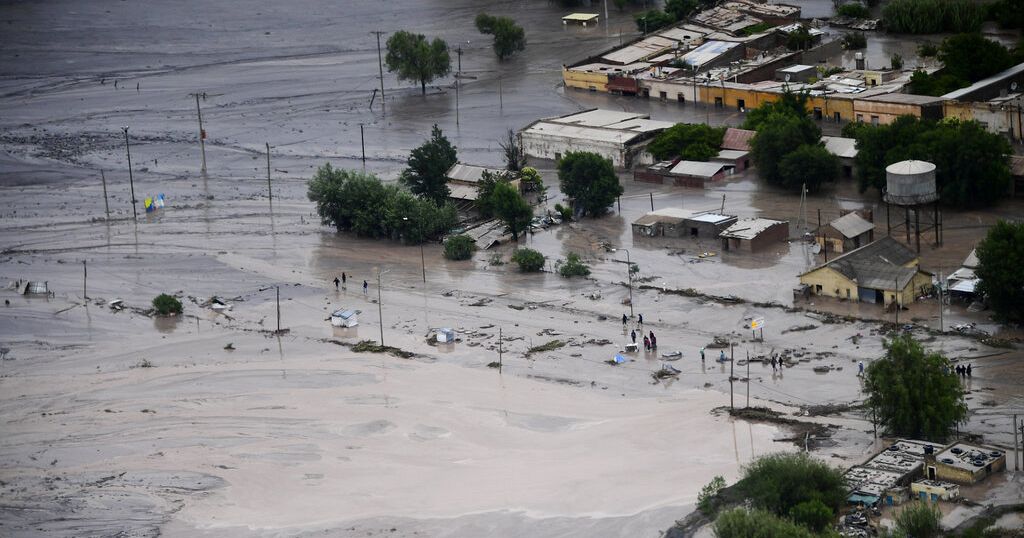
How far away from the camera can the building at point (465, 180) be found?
70.5 meters

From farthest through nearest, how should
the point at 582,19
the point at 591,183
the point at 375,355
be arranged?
1. the point at 582,19
2. the point at 591,183
3. the point at 375,355

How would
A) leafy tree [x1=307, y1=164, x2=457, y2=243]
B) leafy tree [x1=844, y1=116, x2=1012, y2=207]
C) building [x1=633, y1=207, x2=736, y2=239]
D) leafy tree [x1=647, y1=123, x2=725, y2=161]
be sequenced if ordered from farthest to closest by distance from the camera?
leafy tree [x1=647, y1=123, x2=725, y2=161], leafy tree [x1=307, y1=164, x2=457, y2=243], building [x1=633, y1=207, x2=736, y2=239], leafy tree [x1=844, y1=116, x2=1012, y2=207]

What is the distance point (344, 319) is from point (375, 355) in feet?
11.7

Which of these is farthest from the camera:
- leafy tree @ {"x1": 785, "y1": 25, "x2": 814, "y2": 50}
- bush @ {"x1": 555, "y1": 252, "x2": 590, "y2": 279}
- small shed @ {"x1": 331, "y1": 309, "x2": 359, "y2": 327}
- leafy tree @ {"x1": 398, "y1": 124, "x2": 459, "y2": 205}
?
leafy tree @ {"x1": 785, "y1": 25, "x2": 814, "y2": 50}

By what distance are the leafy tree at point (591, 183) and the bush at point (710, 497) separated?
26.5m

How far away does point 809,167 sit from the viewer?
6744cm

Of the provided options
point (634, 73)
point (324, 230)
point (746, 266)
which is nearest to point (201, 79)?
point (634, 73)

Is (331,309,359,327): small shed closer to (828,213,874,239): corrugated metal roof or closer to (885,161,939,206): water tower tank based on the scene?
(828,213,874,239): corrugated metal roof

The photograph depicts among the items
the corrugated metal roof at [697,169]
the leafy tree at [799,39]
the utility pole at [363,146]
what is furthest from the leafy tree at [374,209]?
the leafy tree at [799,39]

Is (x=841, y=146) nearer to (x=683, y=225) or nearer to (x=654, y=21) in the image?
(x=683, y=225)

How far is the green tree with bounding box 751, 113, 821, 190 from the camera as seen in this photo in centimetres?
6900

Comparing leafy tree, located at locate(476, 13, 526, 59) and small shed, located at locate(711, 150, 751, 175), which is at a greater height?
leafy tree, located at locate(476, 13, 526, 59)

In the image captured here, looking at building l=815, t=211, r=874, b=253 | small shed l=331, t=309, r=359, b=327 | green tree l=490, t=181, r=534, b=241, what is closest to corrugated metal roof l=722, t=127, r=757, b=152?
building l=815, t=211, r=874, b=253

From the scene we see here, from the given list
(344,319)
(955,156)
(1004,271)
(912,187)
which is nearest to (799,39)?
(955,156)
